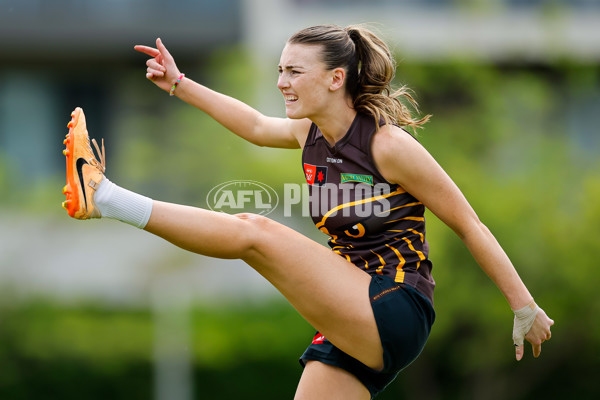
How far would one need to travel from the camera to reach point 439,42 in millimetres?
14312

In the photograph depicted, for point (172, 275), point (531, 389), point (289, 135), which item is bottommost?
point (531, 389)

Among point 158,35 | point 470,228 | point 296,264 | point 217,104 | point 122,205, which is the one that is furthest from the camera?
point 158,35

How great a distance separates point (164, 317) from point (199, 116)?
2.57m

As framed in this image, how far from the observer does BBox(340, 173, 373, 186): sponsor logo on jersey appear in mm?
3713

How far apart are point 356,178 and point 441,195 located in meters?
0.34

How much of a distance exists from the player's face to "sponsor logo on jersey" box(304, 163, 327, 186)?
24 centimetres

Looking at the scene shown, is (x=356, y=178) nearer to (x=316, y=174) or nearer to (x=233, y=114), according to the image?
(x=316, y=174)

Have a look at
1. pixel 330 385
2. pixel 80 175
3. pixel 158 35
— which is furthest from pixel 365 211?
pixel 158 35

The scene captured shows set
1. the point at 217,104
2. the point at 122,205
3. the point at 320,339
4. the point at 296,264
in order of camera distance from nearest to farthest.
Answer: the point at 122,205, the point at 296,264, the point at 320,339, the point at 217,104

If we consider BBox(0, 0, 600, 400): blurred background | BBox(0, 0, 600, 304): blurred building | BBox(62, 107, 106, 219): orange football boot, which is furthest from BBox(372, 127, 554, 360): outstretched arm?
BBox(0, 0, 600, 304): blurred building

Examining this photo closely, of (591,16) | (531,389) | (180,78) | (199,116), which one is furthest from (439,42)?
(180,78)

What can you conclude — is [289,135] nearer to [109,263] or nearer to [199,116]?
[199,116]

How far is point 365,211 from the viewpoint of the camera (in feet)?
12.3

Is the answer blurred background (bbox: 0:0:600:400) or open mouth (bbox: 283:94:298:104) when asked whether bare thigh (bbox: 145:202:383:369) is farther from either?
blurred background (bbox: 0:0:600:400)
